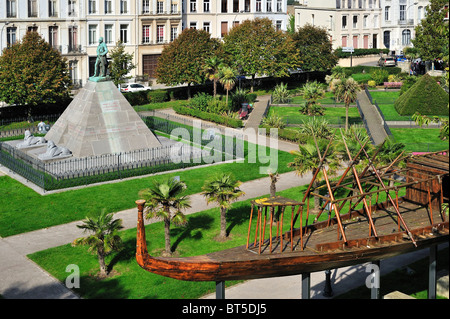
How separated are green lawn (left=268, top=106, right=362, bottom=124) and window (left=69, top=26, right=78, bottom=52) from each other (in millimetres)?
21515

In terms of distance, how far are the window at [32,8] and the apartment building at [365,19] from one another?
42610 mm

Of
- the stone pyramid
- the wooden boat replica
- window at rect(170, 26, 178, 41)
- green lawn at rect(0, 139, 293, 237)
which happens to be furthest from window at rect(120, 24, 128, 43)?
the wooden boat replica

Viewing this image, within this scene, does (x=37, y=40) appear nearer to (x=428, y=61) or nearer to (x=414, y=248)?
(x=414, y=248)

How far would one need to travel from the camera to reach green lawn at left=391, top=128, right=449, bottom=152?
44.6m

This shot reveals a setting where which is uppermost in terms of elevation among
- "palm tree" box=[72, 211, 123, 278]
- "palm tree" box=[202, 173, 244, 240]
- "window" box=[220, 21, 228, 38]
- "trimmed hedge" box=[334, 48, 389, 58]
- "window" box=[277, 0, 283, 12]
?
"window" box=[277, 0, 283, 12]

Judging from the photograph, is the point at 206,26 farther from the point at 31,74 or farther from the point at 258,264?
the point at 258,264

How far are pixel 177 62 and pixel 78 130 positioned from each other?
74.8 ft

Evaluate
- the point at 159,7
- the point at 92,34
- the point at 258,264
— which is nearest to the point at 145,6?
the point at 159,7

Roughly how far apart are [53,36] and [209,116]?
2163 centimetres

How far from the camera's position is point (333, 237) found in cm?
2250

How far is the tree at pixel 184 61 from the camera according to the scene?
6372cm

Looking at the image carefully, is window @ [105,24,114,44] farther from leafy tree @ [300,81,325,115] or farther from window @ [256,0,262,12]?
leafy tree @ [300,81,325,115]

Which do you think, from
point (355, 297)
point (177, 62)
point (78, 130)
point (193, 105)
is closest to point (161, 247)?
point (355, 297)

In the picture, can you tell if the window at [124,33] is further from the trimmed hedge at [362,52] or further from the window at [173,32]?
the trimmed hedge at [362,52]
